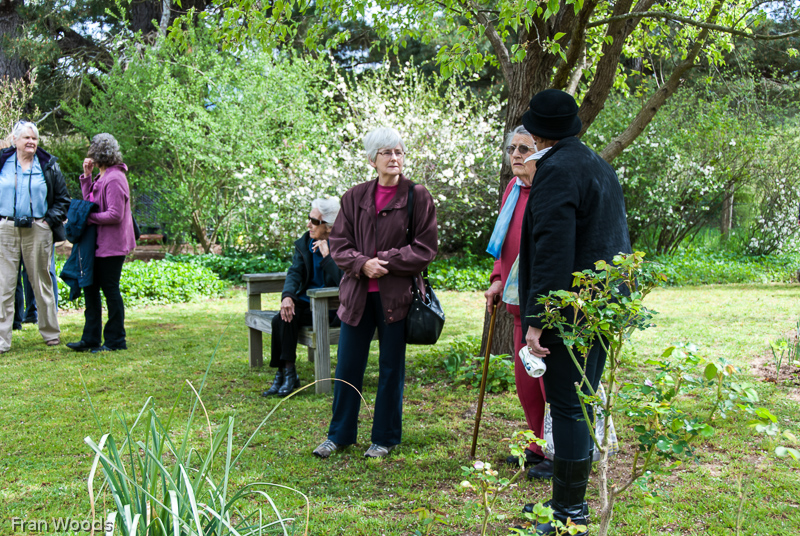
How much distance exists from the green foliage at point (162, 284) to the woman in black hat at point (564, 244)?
7.42 m

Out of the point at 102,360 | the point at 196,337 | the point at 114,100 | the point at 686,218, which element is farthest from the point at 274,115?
the point at 686,218

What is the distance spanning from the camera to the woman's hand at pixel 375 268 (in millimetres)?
3426

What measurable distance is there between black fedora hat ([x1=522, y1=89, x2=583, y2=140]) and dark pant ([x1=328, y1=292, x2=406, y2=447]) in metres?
1.39

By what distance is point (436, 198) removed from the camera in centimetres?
1071

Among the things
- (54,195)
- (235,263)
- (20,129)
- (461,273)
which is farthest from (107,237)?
(461,273)

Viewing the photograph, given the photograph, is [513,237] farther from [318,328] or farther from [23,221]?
[23,221]

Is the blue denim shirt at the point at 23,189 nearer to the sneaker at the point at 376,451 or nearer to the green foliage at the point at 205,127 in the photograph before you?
the sneaker at the point at 376,451

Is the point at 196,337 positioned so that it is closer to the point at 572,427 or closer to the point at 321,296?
the point at 321,296

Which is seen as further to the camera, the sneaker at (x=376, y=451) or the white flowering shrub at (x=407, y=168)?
the white flowering shrub at (x=407, y=168)

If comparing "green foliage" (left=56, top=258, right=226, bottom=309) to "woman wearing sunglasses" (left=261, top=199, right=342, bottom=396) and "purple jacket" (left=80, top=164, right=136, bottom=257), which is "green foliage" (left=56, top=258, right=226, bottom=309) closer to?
"purple jacket" (left=80, top=164, right=136, bottom=257)

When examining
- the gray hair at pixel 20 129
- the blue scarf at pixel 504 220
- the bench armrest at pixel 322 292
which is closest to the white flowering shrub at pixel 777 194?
the bench armrest at pixel 322 292

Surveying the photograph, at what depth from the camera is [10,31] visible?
54.2 feet

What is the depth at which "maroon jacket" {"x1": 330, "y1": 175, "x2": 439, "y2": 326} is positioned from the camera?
11.4 ft

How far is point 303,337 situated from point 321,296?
19.4 inches
